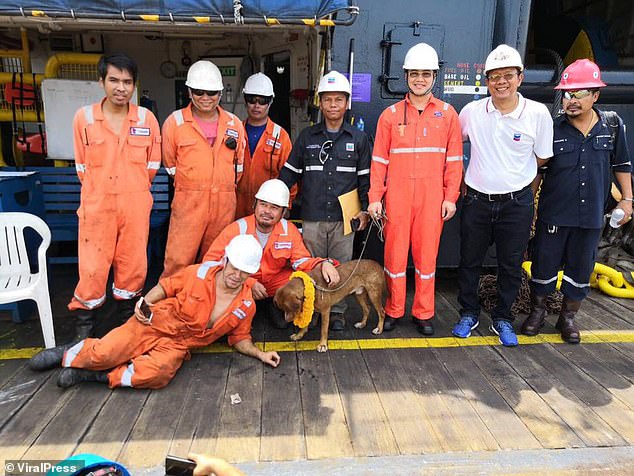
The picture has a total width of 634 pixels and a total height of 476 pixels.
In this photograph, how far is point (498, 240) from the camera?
3584 mm

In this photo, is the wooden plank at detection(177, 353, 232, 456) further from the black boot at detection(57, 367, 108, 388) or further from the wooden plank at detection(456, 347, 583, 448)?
the wooden plank at detection(456, 347, 583, 448)

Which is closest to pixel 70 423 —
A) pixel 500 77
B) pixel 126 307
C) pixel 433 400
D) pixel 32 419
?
pixel 32 419

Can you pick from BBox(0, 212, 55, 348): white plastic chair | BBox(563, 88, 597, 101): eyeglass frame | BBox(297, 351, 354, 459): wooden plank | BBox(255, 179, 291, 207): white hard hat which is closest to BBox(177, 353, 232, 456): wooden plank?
BBox(297, 351, 354, 459): wooden plank

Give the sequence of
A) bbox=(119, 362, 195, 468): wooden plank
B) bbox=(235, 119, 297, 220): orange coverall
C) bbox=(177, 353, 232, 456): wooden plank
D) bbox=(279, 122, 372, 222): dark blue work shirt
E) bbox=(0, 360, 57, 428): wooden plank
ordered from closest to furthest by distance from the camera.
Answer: bbox=(119, 362, 195, 468): wooden plank → bbox=(177, 353, 232, 456): wooden plank → bbox=(0, 360, 57, 428): wooden plank → bbox=(279, 122, 372, 222): dark blue work shirt → bbox=(235, 119, 297, 220): orange coverall

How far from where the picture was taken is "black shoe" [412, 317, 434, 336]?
3.68m

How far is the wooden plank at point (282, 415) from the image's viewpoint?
7.75 ft

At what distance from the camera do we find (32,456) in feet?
7.50

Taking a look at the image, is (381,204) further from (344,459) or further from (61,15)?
(61,15)

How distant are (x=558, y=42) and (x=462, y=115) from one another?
140 inches

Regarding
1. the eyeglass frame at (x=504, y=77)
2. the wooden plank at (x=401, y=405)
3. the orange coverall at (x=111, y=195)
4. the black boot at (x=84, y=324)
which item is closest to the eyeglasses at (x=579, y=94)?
the eyeglass frame at (x=504, y=77)

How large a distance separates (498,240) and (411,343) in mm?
1059

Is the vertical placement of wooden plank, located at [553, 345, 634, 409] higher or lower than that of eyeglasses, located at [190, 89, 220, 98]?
lower

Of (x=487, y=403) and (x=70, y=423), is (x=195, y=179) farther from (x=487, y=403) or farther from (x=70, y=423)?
(x=487, y=403)

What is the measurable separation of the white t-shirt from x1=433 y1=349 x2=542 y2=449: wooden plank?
4.21ft
